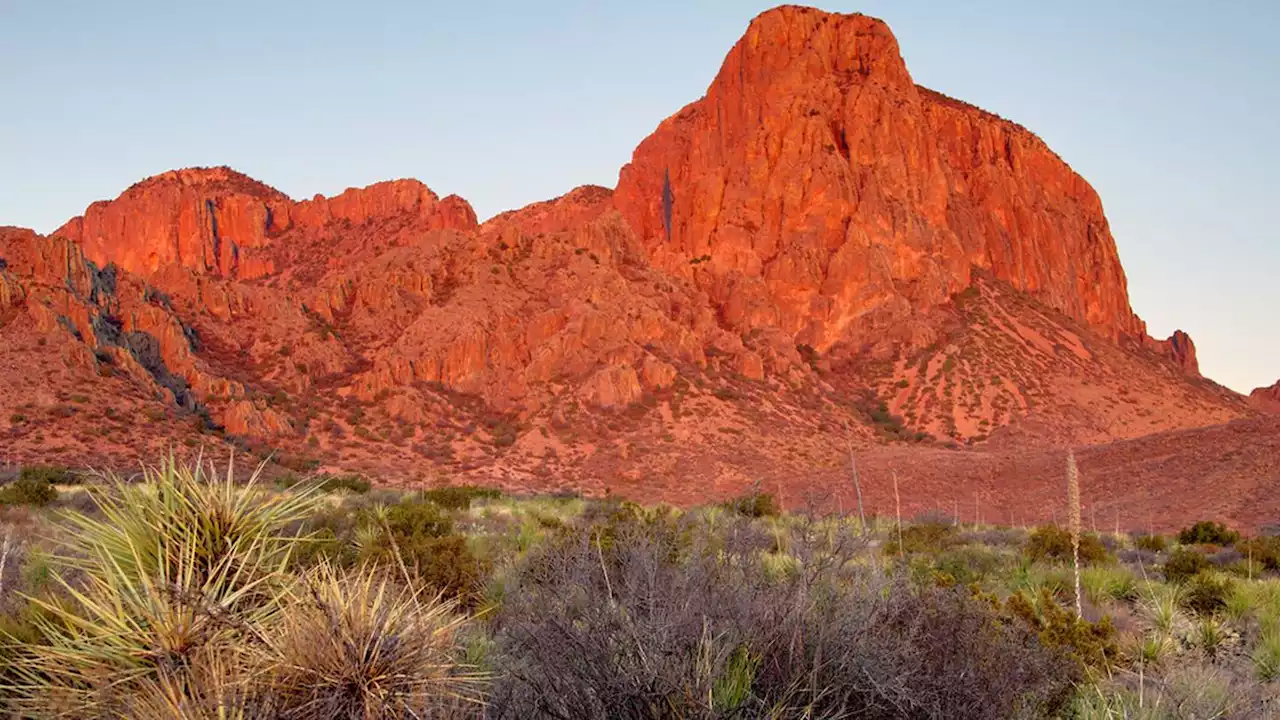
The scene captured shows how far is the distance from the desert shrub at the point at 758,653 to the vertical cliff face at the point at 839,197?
63.9m

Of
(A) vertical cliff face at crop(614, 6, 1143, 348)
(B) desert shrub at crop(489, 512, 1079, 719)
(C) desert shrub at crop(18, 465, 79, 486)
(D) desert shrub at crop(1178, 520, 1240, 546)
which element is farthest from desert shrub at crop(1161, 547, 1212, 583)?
(A) vertical cliff face at crop(614, 6, 1143, 348)

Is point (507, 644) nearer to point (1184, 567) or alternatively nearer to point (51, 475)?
point (1184, 567)

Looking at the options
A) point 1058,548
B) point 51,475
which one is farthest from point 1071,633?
point 51,475

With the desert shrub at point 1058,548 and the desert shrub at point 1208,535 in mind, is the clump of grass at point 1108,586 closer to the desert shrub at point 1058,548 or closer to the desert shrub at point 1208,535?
the desert shrub at point 1058,548

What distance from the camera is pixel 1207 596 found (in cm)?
1005

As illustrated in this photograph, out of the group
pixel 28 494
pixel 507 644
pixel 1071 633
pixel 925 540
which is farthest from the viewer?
pixel 28 494

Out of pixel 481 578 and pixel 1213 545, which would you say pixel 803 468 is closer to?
pixel 1213 545

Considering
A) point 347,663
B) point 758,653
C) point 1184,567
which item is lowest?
point 1184,567

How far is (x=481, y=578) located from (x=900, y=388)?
59731 mm

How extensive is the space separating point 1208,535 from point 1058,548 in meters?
6.78

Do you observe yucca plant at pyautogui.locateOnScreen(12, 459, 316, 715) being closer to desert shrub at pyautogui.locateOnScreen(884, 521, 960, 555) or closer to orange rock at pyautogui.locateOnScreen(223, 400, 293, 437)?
desert shrub at pyautogui.locateOnScreen(884, 521, 960, 555)

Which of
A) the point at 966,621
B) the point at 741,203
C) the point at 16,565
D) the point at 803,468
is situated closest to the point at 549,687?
the point at 966,621

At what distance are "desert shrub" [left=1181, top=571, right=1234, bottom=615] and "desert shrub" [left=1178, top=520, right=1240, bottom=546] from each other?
32.1 ft

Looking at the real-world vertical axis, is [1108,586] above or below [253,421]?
above
